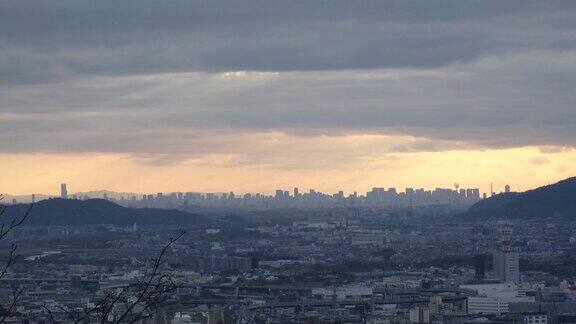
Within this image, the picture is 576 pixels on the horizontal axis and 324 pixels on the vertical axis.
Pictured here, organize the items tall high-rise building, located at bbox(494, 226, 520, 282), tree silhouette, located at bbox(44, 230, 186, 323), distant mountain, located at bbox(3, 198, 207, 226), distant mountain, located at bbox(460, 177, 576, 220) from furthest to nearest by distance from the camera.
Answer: distant mountain, located at bbox(460, 177, 576, 220) < distant mountain, located at bbox(3, 198, 207, 226) < tall high-rise building, located at bbox(494, 226, 520, 282) < tree silhouette, located at bbox(44, 230, 186, 323)

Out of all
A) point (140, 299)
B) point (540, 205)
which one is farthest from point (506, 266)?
point (540, 205)

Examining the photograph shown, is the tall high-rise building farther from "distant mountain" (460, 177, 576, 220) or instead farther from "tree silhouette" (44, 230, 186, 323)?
"tree silhouette" (44, 230, 186, 323)

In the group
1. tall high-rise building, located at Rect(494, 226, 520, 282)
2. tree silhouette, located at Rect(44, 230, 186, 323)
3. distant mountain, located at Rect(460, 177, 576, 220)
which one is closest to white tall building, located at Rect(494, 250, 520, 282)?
tall high-rise building, located at Rect(494, 226, 520, 282)

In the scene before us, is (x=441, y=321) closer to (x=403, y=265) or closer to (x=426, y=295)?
(x=426, y=295)

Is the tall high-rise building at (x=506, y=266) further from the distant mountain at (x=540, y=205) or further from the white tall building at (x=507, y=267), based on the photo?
the distant mountain at (x=540, y=205)

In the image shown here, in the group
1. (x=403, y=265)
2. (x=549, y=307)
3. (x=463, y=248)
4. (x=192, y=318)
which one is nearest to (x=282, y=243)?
(x=463, y=248)

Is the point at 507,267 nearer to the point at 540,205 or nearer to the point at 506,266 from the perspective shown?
the point at 506,266
